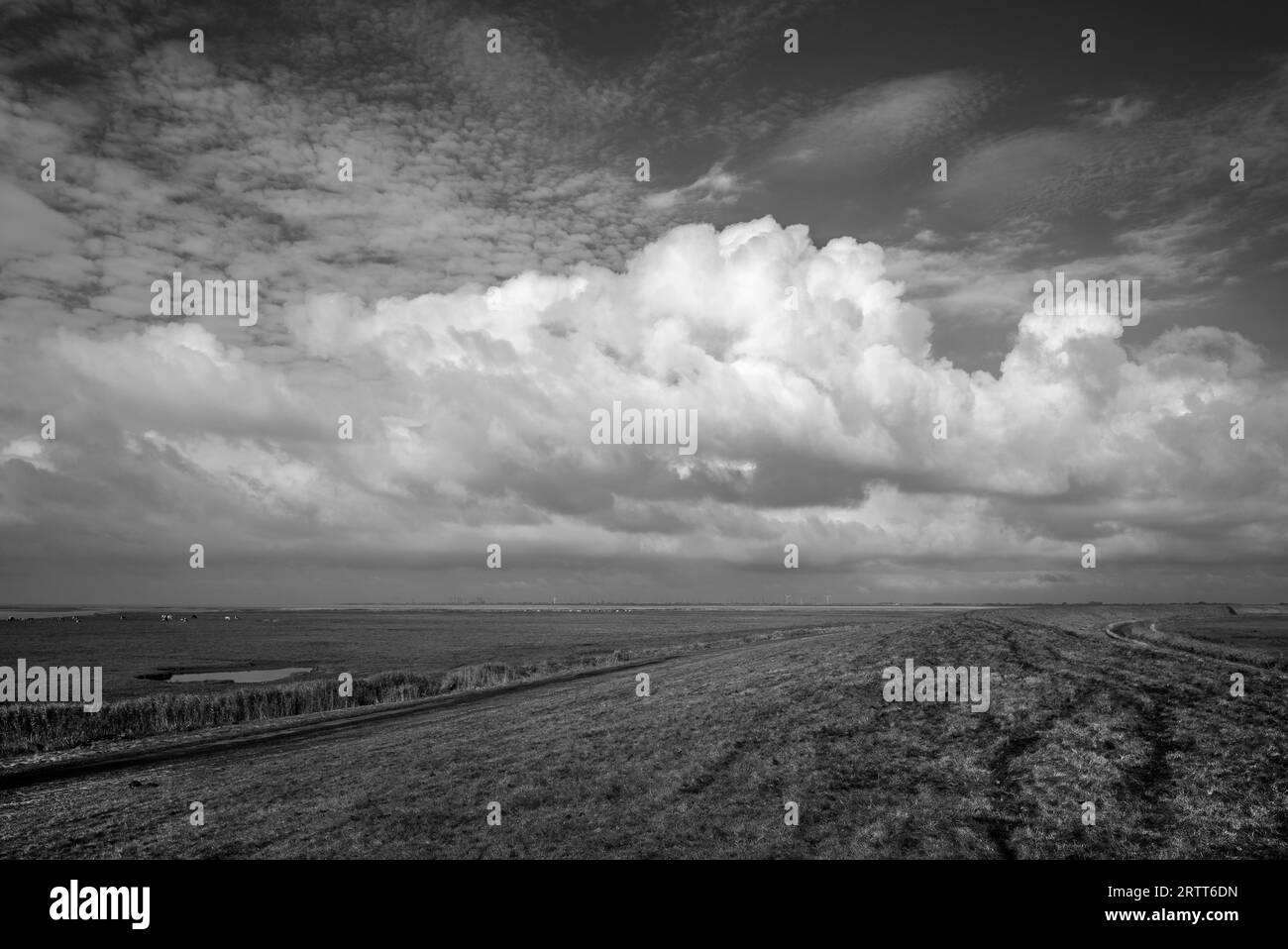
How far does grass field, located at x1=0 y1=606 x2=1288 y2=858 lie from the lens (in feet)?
47.4

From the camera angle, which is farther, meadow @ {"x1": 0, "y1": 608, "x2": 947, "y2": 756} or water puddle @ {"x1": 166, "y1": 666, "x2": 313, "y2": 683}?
water puddle @ {"x1": 166, "y1": 666, "x2": 313, "y2": 683}

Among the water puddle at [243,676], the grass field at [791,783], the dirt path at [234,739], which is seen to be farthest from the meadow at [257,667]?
the grass field at [791,783]

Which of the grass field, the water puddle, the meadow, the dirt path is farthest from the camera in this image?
the water puddle

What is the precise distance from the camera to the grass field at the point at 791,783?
47.4 feet

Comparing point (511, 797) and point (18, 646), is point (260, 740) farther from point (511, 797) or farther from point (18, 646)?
point (18, 646)

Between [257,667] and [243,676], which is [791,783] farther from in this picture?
[257,667]

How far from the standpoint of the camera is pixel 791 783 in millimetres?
17719

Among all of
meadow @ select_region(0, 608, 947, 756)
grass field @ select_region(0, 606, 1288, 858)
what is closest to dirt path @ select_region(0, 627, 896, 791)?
grass field @ select_region(0, 606, 1288, 858)

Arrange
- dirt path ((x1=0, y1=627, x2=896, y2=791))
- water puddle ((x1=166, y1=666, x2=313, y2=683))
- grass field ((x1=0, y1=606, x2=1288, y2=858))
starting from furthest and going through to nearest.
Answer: water puddle ((x1=166, y1=666, x2=313, y2=683)), dirt path ((x1=0, y1=627, x2=896, y2=791)), grass field ((x1=0, y1=606, x2=1288, y2=858))

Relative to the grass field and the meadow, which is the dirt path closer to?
the grass field

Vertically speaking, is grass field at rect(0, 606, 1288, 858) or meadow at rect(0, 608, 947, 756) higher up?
grass field at rect(0, 606, 1288, 858)
